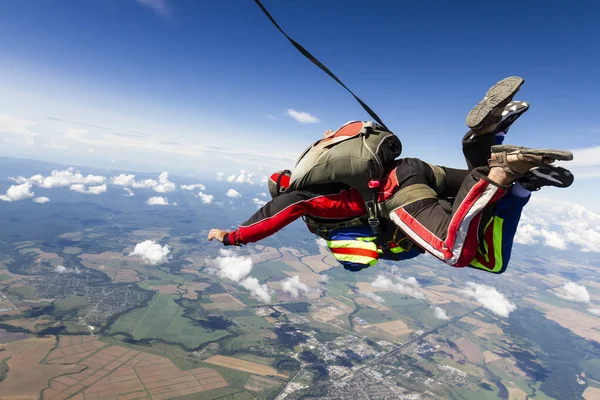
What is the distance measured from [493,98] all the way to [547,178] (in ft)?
2.78

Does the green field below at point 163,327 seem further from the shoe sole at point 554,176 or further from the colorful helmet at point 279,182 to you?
the shoe sole at point 554,176

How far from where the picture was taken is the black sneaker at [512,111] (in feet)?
7.91

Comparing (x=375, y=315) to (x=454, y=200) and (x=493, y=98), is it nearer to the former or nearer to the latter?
(x=454, y=200)

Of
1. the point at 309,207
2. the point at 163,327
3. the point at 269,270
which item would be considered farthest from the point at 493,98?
the point at 269,270

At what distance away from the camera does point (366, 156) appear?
285 centimetres

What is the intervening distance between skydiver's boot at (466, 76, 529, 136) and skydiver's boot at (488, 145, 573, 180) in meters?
0.42

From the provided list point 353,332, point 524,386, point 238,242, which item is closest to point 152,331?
point 353,332

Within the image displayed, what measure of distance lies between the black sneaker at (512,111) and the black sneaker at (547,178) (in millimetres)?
620

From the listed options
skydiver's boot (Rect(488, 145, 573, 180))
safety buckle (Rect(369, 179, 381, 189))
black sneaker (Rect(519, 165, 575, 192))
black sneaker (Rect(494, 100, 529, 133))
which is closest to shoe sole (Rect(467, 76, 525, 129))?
black sneaker (Rect(494, 100, 529, 133))

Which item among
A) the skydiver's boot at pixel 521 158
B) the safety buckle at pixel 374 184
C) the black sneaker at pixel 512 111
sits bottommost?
the safety buckle at pixel 374 184

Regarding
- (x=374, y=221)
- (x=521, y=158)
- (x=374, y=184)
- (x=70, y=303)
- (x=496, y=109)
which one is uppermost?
(x=496, y=109)

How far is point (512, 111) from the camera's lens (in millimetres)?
2406

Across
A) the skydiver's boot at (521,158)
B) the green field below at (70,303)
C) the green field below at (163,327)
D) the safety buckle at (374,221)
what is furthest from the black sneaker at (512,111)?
the green field below at (70,303)

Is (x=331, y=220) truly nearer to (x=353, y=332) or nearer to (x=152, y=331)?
(x=152, y=331)
